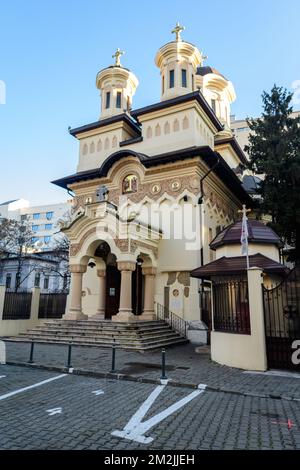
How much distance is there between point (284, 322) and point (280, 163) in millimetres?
11973

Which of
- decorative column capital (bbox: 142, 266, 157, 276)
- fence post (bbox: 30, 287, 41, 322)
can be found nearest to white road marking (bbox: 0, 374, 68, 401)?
decorative column capital (bbox: 142, 266, 157, 276)

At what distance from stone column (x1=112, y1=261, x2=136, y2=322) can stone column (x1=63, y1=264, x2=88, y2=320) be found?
2.39 m

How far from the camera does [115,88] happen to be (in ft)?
88.9

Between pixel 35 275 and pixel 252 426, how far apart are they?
43.8m

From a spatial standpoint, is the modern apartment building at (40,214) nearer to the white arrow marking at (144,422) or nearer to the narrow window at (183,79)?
the narrow window at (183,79)

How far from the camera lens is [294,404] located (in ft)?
21.5

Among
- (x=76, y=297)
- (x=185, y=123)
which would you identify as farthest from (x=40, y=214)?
(x=76, y=297)

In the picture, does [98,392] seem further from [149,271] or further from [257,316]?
[149,271]

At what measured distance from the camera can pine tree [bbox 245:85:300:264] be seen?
19000 mm

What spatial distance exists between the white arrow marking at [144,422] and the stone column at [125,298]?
8.11m

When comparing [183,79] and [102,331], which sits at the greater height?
[183,79]

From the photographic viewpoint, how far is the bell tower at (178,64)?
2359 cm

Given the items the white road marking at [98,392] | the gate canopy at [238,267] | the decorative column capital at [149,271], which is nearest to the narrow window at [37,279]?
the decorative column capital at [149,271]

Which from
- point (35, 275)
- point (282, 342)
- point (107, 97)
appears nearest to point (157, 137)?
point (107, 97)
